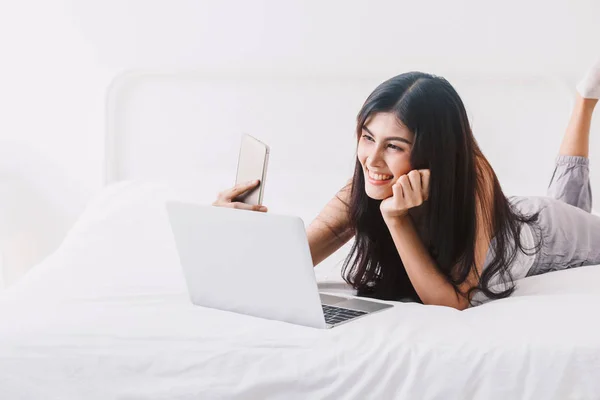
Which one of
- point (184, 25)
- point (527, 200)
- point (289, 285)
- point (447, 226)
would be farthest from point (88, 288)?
point (184, 25)

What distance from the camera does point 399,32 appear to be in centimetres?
243

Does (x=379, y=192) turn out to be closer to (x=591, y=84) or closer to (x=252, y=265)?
(x=252, y=265)

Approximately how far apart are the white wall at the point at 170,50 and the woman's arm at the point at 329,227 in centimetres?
82

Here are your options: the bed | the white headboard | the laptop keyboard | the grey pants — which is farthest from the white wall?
the laptop keyboard

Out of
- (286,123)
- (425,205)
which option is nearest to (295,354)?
(425,205)

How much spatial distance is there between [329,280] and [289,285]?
574mm

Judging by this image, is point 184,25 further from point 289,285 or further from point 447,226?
point 289,285

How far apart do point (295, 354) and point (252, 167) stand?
1.38ft

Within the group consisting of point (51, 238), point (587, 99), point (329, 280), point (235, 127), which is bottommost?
point (51, 238)

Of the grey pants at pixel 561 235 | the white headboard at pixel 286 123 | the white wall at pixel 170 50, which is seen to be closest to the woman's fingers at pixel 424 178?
the grey pants at pixel 561 235

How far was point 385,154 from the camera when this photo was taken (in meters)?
1.48

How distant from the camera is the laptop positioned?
3.92 feet

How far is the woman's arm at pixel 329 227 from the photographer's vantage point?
5.63 ft

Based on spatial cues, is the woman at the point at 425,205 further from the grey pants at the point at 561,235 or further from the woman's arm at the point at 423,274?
the grey pants at the point at 561,235
